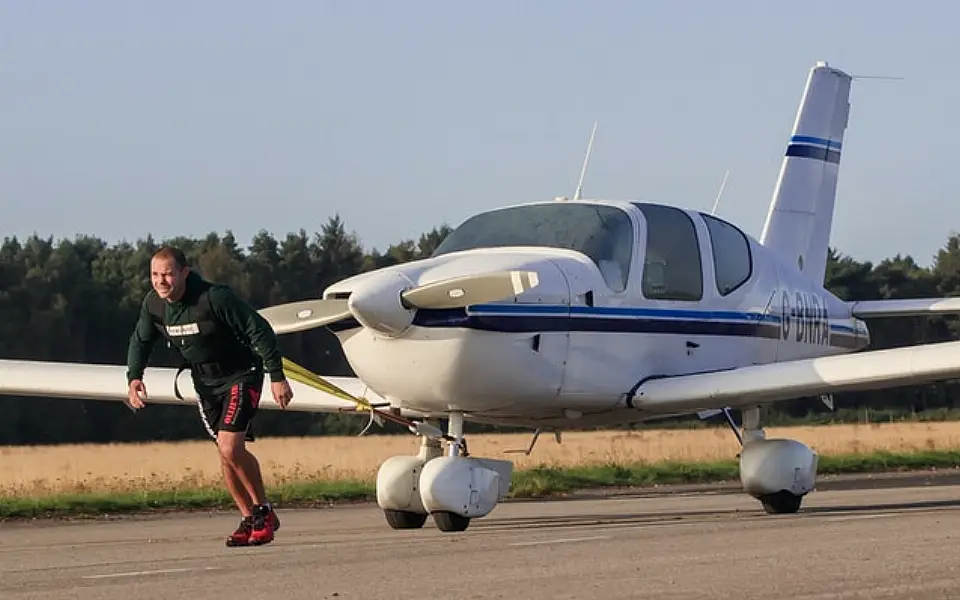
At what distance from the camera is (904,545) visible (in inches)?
344

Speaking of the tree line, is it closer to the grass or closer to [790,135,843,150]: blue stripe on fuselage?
the grass

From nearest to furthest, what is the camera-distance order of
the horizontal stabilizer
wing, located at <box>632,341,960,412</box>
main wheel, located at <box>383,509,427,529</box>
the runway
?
the runway, wing, located at <box>632,341,960,412</box>, main wheel, located at <box>383,509,427,529</box>, the horizontal stabilizer

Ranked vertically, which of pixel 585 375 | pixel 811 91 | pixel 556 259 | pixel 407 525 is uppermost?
pixel 811 91

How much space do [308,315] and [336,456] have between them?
17.1m

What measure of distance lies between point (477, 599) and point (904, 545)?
2.93 metres

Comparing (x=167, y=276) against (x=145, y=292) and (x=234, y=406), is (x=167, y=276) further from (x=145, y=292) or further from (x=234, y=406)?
(x=145, y=292)

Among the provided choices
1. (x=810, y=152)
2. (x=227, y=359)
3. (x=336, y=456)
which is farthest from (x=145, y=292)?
(x=227, y=359)

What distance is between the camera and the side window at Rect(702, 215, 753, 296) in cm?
1393

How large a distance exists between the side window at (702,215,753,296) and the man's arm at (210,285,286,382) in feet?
16.8

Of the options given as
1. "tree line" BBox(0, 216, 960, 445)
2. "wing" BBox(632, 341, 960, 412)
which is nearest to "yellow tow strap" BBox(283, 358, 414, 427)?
"wing" BBox(632, 341, 960, 412)

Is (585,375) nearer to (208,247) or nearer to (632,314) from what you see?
(632,314)

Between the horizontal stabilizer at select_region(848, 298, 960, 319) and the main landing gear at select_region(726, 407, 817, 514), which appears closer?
the main landing gear at select_region(726, 407, 817, 514)

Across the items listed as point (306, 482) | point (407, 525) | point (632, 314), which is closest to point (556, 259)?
point (632, 314)

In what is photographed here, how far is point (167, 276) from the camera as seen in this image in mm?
9656
